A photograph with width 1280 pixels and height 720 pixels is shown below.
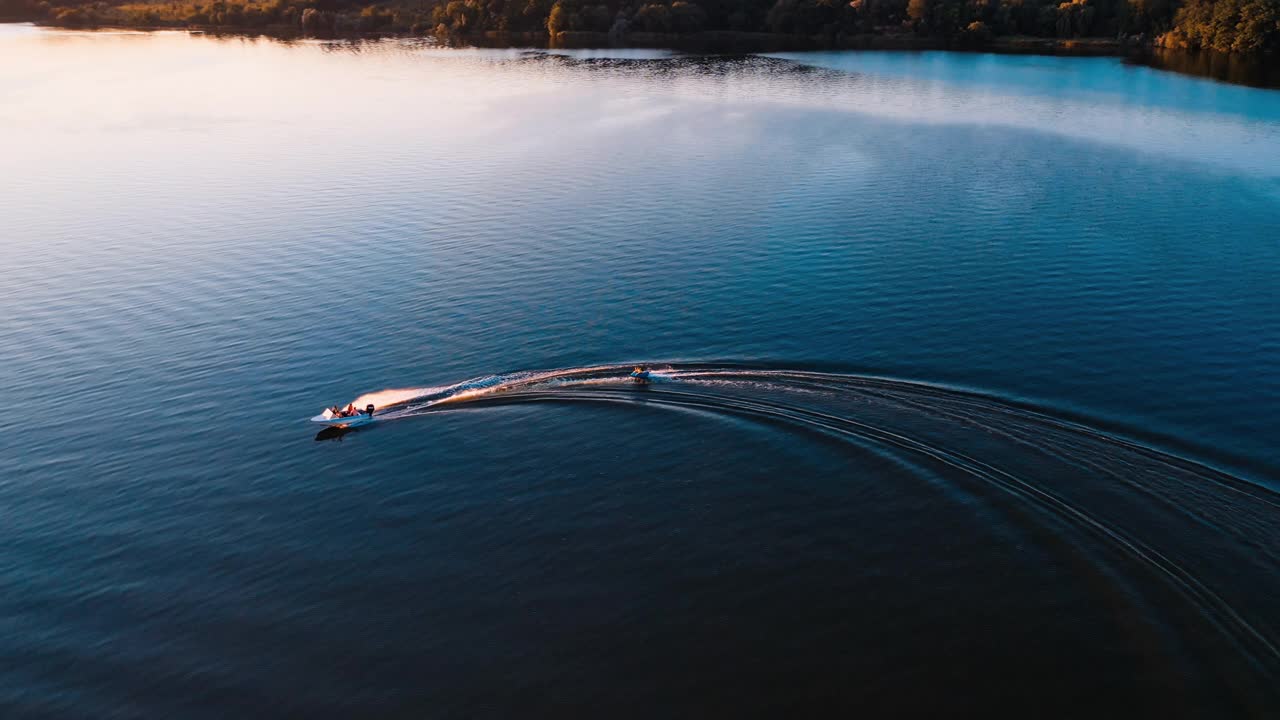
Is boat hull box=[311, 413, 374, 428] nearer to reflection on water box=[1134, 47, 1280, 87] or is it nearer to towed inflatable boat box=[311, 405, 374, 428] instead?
towed inflatable boat box=[311, 405, 374, 428]

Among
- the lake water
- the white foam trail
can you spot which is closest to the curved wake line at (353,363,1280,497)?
the white foam trail

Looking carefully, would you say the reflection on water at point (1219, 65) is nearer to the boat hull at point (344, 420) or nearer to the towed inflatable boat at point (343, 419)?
the towed inflatable boat at point (343, 419)

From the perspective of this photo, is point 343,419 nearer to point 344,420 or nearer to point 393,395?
point 344,420

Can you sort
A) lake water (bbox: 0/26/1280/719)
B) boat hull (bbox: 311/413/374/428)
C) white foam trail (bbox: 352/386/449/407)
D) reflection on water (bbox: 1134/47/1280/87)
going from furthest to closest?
reflection on water (bbox: 1134/47/1280/87) → white foam trail (bbox: 352/386/449/407) → boat hull (bbox: 311/413/374/428) → lake water (bbox: 0/26/1280/719)

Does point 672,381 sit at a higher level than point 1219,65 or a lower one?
lower

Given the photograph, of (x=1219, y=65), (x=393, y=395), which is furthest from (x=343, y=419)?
(x=1219, y=65)

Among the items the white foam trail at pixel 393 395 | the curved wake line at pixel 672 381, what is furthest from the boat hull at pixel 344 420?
the white foam trail at pixel 393 395
